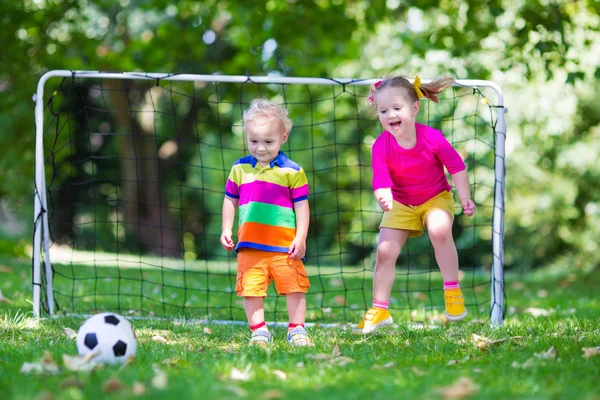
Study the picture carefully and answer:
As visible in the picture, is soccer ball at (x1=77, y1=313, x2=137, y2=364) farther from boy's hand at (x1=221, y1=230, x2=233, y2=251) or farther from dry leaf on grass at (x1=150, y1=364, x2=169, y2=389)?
boy's hand at (x1=221, y1=230, x2=233, y2=251)

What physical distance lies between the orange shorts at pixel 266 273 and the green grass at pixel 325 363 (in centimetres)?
32

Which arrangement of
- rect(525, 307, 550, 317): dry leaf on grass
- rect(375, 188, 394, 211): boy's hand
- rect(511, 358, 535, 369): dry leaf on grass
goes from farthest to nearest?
rect(525, 307, 550, 317): dry leaf on grass < rect(375, 188, 394, 211): boy's hand < rect(511, 358, 535, 369): dry leaf on grass

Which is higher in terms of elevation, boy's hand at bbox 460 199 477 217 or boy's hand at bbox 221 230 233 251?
boy's hand at bbox 460 199 477 217

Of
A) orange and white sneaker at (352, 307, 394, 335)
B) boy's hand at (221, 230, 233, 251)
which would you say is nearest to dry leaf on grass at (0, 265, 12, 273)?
boy's hand at (221, 230, 233, 251)

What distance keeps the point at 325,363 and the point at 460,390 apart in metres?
0.85

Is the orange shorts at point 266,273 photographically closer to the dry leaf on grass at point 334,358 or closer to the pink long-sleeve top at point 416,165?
the dry leaf on grass at point 334,358

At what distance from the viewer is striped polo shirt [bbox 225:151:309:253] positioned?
13.5 ft

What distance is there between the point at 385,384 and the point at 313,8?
7810 mm

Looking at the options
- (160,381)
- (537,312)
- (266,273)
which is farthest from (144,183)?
(160,381)

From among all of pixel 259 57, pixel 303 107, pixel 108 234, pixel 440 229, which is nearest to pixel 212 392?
pixel 440 229

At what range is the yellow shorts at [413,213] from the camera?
449 centimetres

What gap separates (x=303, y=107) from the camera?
12.3 m

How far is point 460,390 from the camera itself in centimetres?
254

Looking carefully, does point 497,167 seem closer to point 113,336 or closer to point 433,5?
point 113,336
